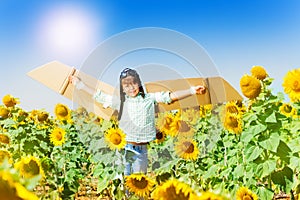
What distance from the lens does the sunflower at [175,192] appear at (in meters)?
0.71

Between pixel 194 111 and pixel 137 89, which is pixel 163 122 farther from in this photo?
pixel 194 111

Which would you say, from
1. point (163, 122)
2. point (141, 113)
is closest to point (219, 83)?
point (141, 113)

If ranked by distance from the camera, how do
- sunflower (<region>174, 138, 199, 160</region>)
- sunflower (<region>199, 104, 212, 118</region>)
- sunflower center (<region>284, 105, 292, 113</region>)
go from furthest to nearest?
sunflower (<region>199, 104, 212, 118</region>), sunflower (<region>174, 138, 199, 160</region>), sunflower center (<region>284, 105, 292, 113</region>)

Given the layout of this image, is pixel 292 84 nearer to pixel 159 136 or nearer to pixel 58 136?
pixel 159 136

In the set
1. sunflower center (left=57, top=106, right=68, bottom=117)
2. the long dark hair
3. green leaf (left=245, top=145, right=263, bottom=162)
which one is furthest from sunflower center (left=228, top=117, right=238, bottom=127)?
sunflower center (left=57, top=106, right=68, bottom=117)

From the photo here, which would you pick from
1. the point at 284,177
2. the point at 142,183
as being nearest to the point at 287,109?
the point at 284,177

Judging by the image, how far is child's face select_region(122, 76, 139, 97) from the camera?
4820mm

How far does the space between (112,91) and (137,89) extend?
281 mm

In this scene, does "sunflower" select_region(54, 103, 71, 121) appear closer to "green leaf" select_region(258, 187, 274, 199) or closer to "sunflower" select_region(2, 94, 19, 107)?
"sunflower" select_region(2, 94, 19, 107)

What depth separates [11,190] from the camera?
50 centimetres

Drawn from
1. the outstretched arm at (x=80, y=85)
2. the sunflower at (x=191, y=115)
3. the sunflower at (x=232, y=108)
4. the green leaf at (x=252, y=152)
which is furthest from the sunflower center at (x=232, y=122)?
the sunflower at (x=191, y=115)

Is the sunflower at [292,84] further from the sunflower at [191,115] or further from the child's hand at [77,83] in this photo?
the sunflower at [191,115]

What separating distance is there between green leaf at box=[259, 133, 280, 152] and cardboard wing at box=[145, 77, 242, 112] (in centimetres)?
54

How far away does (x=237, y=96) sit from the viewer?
5.16m
